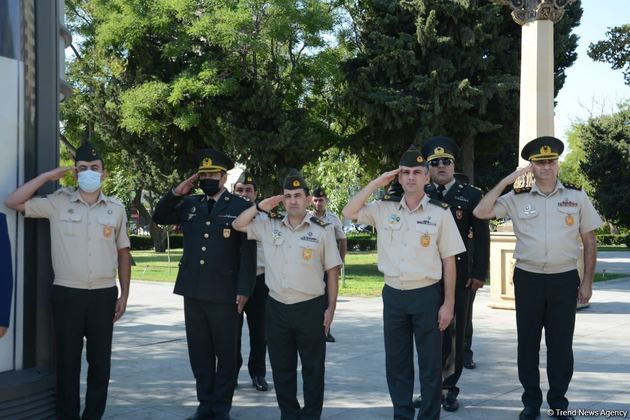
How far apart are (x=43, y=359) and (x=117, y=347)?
11.9 ft

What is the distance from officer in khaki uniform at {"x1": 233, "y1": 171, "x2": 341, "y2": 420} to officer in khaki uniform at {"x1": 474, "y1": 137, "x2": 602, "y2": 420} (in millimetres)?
1529

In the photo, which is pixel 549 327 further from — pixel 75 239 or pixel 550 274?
pixel 75 239

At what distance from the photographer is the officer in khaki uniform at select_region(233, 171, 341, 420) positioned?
4.77 metres

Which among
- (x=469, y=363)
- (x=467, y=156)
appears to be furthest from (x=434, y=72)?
(x=469, y=363)

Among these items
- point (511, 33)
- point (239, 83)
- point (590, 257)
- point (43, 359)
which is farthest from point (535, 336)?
point (511, 33)

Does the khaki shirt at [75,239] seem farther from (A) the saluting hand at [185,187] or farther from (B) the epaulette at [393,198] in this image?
(B) the epaulette at [393,198]

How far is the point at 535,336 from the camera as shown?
5.21 meters

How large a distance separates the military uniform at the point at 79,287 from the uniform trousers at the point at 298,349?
1215mm

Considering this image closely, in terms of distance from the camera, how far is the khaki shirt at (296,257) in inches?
189

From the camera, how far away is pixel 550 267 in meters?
5.10

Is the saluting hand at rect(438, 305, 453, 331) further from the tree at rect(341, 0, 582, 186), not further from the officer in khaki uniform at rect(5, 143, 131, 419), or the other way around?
the tree at rect(341, 0, 582, 186)

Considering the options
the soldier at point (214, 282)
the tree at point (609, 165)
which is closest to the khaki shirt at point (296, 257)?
the soldier at point (214, 282)

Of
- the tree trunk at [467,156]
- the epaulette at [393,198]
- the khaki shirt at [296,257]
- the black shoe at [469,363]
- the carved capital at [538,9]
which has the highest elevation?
the carved capital at [538,9]

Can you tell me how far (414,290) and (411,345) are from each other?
1.40 feet
